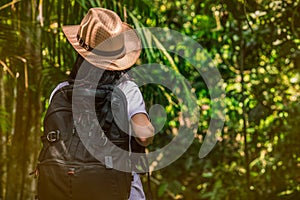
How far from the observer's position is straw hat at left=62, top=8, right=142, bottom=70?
Result: 2738 mm

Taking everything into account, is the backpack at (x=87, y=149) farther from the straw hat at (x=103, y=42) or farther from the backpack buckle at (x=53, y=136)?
the straw hat at (x=103, y=42)

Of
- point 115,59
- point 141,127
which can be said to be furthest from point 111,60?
point 141,127

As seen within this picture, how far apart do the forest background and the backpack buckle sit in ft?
4.95

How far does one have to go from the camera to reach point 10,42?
4.25 metres

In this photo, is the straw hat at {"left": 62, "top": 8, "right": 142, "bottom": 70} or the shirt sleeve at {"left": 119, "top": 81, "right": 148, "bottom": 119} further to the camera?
the straw hat at {"left": 62, "top": 8, "right": 142, "bottom": 70}

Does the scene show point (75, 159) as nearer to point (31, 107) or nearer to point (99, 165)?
point (99, 165)

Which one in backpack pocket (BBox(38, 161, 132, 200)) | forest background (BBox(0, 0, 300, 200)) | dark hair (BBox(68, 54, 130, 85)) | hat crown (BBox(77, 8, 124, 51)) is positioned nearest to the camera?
backpack pocket (BBox(38, 161, 132, 200))

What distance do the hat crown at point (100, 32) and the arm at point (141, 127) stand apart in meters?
0.40

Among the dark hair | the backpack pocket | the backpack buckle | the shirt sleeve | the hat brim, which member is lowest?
the backpack pocket

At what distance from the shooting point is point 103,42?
2803 millimetres

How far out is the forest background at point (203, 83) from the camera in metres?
4.54

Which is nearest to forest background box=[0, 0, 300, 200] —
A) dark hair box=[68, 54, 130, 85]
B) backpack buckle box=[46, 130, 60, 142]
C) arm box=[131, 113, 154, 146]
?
dark hair box=[68, 54, 130, 85]

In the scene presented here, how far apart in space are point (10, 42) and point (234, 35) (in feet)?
7.59

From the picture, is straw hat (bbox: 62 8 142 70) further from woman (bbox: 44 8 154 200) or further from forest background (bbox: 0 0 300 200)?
forest background (bbox: 0 0 300 200)
